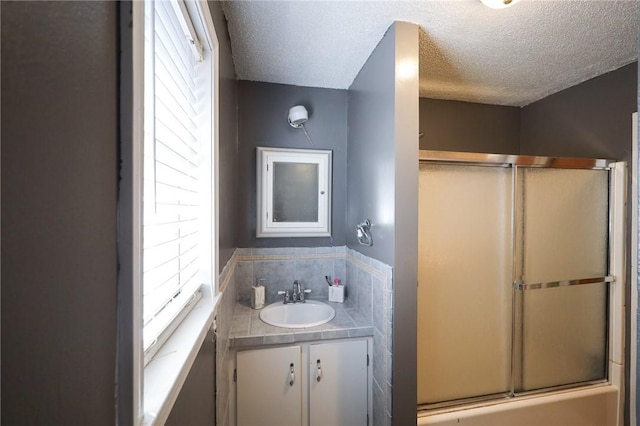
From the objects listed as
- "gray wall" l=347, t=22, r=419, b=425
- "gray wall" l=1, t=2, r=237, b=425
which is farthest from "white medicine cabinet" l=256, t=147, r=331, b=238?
"gray wall" l=1, t=2, r=237, b=425

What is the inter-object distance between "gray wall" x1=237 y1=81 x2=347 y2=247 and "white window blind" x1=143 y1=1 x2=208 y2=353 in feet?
2.81

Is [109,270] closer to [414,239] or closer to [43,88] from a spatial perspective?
[43,88]

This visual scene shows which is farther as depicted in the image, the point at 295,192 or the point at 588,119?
the point at 295,192

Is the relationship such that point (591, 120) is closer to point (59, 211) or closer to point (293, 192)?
point (293, 192)

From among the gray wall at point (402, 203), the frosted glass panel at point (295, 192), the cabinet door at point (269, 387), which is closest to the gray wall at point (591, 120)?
the gray wall at point (402, 203)

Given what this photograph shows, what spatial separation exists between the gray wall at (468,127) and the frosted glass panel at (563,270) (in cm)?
67

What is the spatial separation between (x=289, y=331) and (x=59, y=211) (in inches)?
52.2

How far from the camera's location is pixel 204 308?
97 cm

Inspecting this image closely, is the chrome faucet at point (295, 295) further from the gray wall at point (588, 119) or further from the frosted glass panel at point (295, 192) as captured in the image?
the gray wall at point (588, 119)

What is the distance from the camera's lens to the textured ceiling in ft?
3.96

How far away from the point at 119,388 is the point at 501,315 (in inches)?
76.9

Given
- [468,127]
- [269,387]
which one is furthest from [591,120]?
[269,387]

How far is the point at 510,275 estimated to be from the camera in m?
1.65

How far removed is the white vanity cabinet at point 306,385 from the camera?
1.41 metres
